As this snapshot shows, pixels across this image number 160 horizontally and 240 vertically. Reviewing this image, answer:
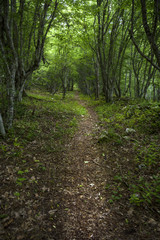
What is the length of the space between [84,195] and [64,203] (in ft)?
1.92

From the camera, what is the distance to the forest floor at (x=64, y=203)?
8.11 ft

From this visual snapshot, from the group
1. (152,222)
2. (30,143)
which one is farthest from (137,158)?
(30,143)

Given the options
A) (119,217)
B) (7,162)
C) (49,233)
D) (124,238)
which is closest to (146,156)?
(119,217)

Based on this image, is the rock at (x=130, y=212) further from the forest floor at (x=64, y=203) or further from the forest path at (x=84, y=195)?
the forest path at (x=84, y=195)

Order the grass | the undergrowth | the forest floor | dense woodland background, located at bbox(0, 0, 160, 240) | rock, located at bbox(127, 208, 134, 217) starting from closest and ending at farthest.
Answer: the forest floor, dense woodland background, located at bbox(0, 0, 160, 240), rock, located at bbox(127, 208, 134, 217), the undergrowth, the grass

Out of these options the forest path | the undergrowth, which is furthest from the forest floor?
the undergrowth

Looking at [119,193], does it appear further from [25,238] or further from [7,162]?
[7,162]

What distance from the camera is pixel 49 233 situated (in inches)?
97.0

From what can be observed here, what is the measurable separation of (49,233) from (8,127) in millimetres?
4349

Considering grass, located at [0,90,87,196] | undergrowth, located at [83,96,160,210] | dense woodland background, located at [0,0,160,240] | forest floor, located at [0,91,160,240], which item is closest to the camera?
forest floor, located at [0,91,160,240]

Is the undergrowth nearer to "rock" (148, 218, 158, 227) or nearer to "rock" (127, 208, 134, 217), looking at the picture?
"rock" (127, 208, 134, 217)

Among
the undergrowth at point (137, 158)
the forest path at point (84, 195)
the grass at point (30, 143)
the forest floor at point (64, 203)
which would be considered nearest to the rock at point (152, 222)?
the forest floor at point (64, 203)

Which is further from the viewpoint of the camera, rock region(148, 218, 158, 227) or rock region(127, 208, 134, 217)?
rock region(127, 208, 134, 217)

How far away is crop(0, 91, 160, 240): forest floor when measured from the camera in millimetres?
2471
